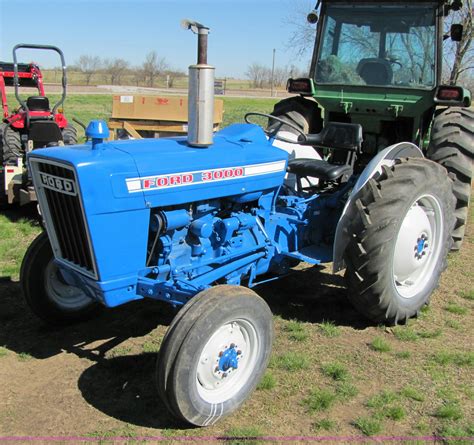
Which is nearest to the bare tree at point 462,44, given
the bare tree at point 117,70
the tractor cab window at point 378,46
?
the tractor cab window at point 378,46

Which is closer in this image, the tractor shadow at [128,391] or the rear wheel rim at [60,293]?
the tractor shadow at [128,391]

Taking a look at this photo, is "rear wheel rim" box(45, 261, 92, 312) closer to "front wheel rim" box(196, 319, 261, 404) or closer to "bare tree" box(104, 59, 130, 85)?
"front wheel rim" box(196, 319, 261, 404)

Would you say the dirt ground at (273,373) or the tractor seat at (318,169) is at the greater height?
the tractor seat at (318,169)

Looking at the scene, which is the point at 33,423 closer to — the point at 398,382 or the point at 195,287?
the point at 195,287

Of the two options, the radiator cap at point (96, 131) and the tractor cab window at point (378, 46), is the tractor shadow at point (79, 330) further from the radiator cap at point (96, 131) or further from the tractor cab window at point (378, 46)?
the tractor cab window at point (378, 46)

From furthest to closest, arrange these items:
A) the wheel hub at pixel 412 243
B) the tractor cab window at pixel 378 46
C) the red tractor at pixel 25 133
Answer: the red tractor at pixel 25 133
the tractor cab window at pixel 378 46
the wheel hub at pixel 412 243

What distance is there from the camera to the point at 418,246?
401cm

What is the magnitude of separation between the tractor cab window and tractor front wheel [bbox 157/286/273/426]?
3.01 m

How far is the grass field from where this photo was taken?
2.83 meters

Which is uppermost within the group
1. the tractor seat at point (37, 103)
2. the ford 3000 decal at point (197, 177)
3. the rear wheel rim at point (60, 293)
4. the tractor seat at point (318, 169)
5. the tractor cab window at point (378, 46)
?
the tractor cab window at point (378, 46)

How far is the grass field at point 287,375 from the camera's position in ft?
9.29

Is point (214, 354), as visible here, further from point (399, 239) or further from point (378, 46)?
point (378, 46)

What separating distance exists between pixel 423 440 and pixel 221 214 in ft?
5.82

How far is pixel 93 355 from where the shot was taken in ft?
11.5
